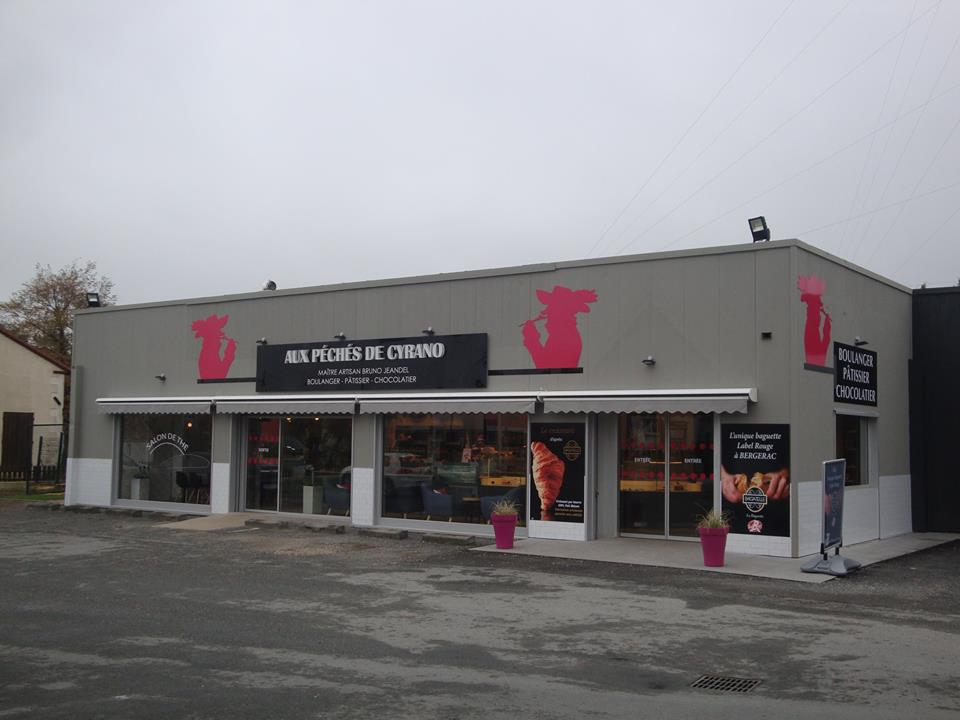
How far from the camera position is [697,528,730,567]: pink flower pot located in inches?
558

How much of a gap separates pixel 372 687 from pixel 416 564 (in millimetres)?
7326

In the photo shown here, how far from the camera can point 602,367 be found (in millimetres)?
17266

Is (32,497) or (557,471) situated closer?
(557,471)

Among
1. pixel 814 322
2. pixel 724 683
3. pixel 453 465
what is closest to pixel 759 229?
pixel 814 322

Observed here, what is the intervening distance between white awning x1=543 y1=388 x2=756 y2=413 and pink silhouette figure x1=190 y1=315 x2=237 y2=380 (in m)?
8.73

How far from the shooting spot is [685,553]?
1543 centimetres

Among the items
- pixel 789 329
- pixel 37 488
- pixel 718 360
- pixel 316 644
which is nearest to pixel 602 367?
pixel 718 360

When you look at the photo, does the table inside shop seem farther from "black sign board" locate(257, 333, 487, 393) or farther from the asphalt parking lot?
the asphalt parking lot

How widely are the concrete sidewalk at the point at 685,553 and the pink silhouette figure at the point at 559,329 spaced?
3349 millimetres

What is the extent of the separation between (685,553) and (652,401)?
8.41 feet

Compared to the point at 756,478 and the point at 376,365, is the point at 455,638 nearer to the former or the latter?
the point at 756,478

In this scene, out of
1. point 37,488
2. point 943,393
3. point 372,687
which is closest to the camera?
point 372,687

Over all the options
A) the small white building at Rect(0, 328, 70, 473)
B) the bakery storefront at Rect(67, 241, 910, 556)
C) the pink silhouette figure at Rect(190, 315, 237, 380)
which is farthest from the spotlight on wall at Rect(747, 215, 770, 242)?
the small white building at Rect(0, 328, 70, 473)

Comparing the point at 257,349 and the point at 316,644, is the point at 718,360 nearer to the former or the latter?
the point at 316,644
